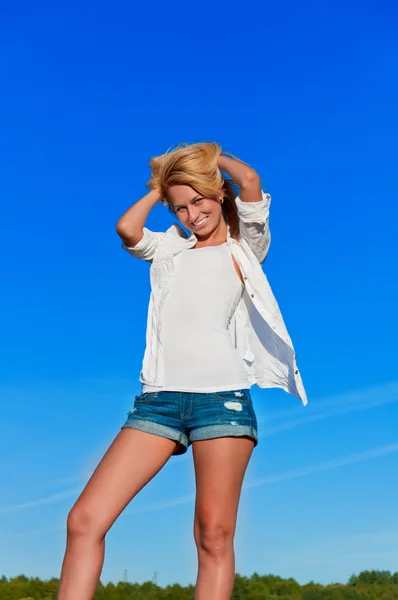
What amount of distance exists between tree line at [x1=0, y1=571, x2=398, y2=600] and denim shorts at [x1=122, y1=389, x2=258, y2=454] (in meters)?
20.0

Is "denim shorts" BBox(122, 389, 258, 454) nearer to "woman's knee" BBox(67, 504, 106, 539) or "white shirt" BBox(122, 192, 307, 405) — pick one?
"white shirt" BBox(122, 192, 307, 405)

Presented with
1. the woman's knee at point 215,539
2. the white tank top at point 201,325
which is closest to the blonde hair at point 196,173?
the white tank top at point 201,325

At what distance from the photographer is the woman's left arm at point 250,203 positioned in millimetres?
4672

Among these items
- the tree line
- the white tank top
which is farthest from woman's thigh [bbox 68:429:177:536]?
the tree line

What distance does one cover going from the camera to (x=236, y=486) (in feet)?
14.5

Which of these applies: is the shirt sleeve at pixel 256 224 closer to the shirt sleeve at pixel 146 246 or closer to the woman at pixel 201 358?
the woman at pixel 201 358

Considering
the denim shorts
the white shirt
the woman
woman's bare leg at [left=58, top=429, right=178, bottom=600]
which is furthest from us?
the white shirt

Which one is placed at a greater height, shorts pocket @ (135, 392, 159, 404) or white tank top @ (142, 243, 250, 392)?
white tank top @ (142, 243, 250, 392)

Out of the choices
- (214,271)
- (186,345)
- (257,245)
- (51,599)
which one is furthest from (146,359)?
(51,599)

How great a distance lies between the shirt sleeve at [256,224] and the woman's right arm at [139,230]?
0.57 meters

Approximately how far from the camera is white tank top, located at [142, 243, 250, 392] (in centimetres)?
447

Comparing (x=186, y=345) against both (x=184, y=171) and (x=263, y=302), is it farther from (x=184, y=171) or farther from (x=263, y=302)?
(x=184, y=171)

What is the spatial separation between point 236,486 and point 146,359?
924 mm

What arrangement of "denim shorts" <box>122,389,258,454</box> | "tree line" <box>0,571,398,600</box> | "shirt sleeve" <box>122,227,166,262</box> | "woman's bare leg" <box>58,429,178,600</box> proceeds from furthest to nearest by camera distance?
"tree line" <box>0,571,398,600</box>
"shirt sleeve" <box>122,227,166,262</box>
"denim shorts" <box>122,389,258,454</box>
"woman's bare leg" <box>58,429,178,600</box>
